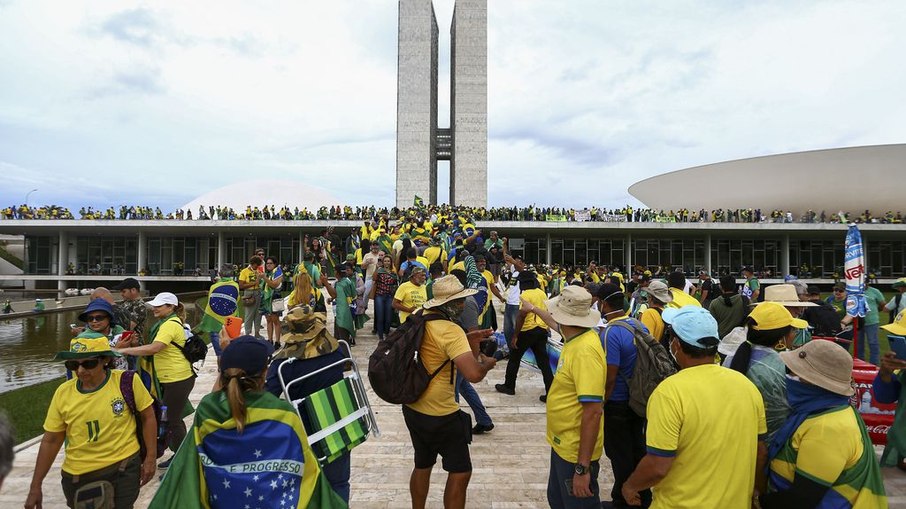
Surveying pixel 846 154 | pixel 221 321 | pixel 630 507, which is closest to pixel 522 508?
pixel 630 507

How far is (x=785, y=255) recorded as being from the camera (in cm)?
3409

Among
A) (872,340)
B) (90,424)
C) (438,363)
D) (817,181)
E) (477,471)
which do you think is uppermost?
(817,181)

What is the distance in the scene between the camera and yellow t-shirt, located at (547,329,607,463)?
2.67 m

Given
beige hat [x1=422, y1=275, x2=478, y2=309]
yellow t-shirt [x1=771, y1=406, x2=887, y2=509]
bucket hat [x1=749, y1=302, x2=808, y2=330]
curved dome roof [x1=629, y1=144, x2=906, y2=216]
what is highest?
curved dome roof [x1=629, y1=144, x2=906, y2=216]

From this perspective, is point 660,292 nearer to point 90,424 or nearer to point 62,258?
point 90,424

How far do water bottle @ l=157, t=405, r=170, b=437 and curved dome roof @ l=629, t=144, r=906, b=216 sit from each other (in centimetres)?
5843

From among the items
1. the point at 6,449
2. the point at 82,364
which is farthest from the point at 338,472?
the point at 6,449

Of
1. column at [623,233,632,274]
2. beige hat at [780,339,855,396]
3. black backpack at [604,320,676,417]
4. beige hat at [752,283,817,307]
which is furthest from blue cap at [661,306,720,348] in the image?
column at [623,233,632,274]

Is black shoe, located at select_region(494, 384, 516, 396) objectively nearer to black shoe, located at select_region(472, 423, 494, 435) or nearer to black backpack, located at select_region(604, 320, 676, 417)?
black shoe, located at select_region(472, 423, 494, 435)

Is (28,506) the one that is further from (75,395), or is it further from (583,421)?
(583,421)

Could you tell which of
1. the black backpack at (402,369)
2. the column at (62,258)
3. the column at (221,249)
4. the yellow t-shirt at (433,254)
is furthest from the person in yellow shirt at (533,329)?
the column at (62,258)

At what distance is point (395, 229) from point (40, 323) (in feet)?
48.7

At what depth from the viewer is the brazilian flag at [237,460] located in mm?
2014

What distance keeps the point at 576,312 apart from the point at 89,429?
2841mm
